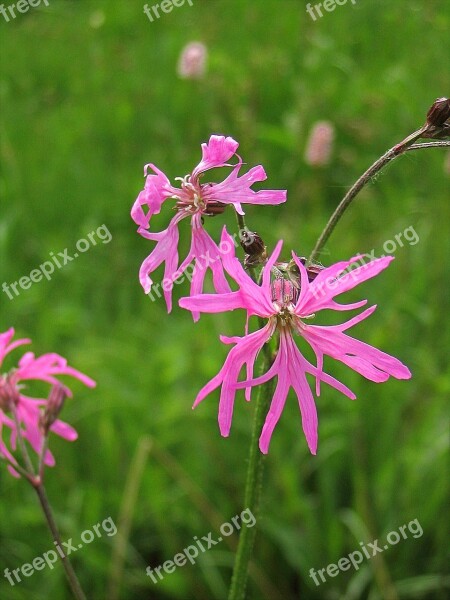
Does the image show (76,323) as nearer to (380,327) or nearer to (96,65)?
(380,327)

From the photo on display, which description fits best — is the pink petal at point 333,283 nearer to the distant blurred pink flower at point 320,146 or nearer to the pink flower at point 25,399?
the pink flower at point 25,399

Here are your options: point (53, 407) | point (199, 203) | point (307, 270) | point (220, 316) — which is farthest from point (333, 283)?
point (220, 316)

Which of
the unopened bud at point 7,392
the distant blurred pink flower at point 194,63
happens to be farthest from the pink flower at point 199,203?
the distant blurred pink flower at point 194,63

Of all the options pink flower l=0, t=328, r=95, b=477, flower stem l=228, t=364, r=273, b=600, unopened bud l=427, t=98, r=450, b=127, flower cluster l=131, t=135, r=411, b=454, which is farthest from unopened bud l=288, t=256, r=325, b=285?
pink flower l=0, t=328, r=95, b=477

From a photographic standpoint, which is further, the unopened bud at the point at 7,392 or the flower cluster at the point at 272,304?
the unopened bud at the point at 7,392

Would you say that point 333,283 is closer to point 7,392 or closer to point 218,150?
point 218,150

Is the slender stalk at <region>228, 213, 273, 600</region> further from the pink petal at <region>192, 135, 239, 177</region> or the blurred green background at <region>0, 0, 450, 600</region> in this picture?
the blurred green background at <region>0, 0, 450, 600</region>
